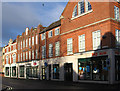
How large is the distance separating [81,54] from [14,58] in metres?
33.4

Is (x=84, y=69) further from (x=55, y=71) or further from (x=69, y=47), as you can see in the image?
(x=55, y=71)

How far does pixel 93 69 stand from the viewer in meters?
23.0

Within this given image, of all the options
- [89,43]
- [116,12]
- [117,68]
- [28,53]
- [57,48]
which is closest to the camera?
[117,68]

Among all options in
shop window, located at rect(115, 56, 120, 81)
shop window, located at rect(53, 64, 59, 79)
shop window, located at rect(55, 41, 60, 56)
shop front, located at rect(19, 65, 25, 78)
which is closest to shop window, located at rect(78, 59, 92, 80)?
shop window, located at rect(115, 56, 120, 81)

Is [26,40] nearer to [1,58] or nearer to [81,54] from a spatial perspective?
[81,54]

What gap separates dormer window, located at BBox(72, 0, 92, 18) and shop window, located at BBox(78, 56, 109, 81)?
6861 mm

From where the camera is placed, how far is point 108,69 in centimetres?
2091

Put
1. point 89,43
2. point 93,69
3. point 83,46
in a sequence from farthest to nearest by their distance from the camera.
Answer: point 83,46
point 89,43
point 93,69

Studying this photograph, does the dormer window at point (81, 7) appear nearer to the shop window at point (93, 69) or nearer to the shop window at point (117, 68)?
the shop window at point (93, 69)

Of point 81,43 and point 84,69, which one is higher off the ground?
point 81,43

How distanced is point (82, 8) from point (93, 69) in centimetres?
906

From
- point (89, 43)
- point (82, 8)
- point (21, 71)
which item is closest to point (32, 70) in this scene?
point (21, 71)

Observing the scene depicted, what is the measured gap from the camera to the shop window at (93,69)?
2160 centimetres

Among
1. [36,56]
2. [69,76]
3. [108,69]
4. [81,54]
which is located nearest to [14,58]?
[36,56]
